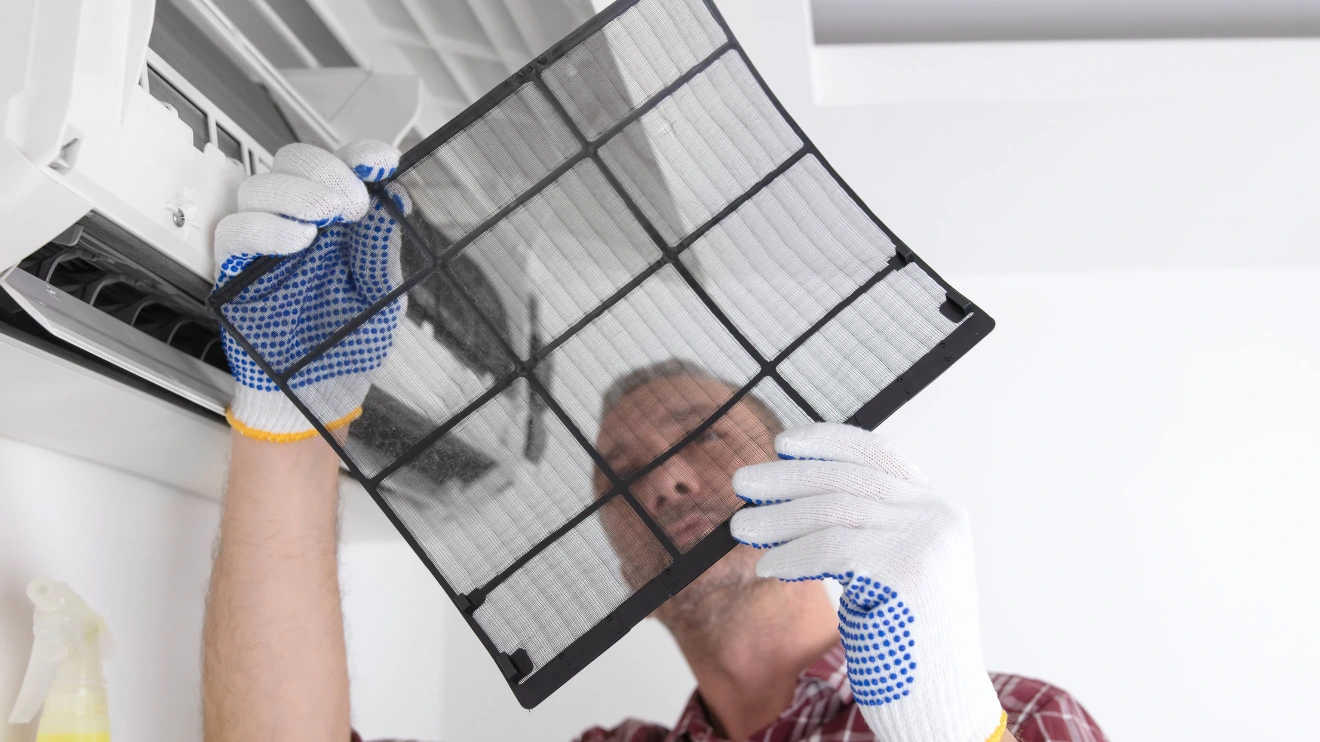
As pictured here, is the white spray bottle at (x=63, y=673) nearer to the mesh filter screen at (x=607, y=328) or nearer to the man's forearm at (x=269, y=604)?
the man's forearm at (x=269, y=604)

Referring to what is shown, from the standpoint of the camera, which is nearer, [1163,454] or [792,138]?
[792,138]

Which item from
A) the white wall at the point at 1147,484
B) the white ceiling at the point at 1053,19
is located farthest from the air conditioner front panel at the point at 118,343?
the white wall at the point at 1147,484

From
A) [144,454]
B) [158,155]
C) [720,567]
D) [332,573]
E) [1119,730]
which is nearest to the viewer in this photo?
[158,155]

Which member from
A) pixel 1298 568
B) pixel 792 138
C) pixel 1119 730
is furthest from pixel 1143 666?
pixel 792 138

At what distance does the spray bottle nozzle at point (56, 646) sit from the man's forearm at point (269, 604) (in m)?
0.25

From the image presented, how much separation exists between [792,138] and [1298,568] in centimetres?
176

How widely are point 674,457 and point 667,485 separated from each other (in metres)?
0.03

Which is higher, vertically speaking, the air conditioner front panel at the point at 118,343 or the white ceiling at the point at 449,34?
the white ceiling at the point at 449,34

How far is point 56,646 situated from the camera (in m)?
0.96

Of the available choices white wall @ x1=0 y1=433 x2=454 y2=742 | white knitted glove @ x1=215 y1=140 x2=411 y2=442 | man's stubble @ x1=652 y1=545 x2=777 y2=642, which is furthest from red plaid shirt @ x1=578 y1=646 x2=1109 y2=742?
white knitted glove @ x1=215 y1=140 x2=411 y2=442

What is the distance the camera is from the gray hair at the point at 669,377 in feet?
3.06

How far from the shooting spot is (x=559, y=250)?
97 cm

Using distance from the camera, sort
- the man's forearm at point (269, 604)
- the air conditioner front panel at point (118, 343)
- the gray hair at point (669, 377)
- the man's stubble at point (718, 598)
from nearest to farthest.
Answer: the air conditioner front panel at point (118, 343) < the gray hair at point (669, 377) < the man's forearm at point (269, 604) < the man's stubble at point (718, 598)

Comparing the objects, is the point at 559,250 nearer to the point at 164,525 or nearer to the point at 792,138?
the point at 792,138
